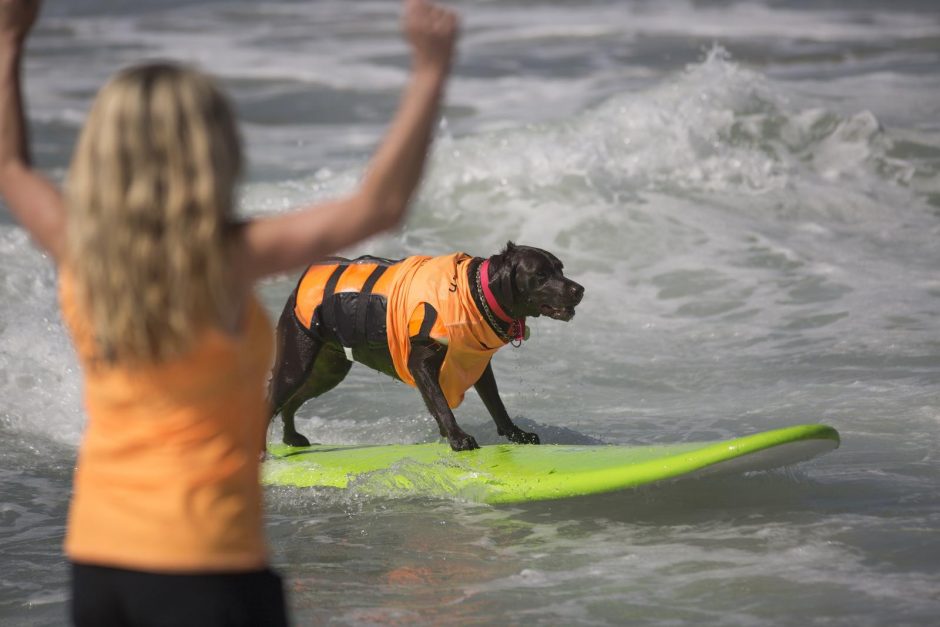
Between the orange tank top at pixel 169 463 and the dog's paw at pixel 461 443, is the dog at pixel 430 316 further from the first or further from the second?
the orange tank top at pixel 169 463

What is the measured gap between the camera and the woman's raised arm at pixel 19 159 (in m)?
2.28

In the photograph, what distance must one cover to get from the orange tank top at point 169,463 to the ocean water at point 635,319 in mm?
2573

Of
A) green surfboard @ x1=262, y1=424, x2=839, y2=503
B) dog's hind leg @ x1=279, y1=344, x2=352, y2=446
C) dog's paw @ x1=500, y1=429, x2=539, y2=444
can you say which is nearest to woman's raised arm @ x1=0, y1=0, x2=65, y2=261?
green surfboard @ x1=262, y1=424, x2=839, y2=503

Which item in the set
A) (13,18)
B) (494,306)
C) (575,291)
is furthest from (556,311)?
(13,18)

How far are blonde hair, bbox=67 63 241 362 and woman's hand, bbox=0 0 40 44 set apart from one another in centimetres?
54

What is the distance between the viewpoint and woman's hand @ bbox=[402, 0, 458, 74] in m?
2.17

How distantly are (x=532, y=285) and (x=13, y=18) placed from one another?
3.83m

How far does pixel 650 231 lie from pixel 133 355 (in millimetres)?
10546

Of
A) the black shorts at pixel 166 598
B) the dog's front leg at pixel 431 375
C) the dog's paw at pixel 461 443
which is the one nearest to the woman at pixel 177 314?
the black shorts at pixel 166 598

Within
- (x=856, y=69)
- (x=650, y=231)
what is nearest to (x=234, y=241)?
(x=650, y=231)

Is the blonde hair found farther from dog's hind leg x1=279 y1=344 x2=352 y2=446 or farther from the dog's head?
dog's hind leg x1=279 y1=344 x2=352 y2=446

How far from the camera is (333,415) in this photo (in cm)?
835

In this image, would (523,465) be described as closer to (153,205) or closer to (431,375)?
(431,375)

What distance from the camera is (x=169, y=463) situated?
2188 mm
